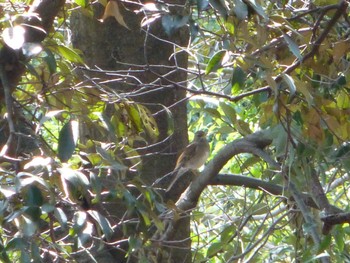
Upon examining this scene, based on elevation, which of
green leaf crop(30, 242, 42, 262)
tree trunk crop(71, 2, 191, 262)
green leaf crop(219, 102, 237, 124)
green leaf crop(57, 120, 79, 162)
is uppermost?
→ tree trunk crop(71, 2, 191, 262)

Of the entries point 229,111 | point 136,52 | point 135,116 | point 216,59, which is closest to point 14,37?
point 216,59

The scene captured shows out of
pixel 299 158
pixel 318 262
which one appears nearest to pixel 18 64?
pixel 299 158

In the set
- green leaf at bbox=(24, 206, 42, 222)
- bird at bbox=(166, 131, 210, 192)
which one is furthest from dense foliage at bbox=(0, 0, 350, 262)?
bird at bbox=(166, 131, 210, 192)

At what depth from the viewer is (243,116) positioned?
3611mm

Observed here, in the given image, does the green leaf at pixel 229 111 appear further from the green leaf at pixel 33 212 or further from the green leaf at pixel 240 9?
the green leaf at pixel 33 212

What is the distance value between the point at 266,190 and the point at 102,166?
104 centimetres

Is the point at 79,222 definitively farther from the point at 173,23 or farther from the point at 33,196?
the point at 173,23

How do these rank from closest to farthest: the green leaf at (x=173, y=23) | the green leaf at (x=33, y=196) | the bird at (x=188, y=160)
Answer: the green leaf at (x=33, y=196)
the green leaf at (x=173, y=23)
the bird at (x=188, y=160)

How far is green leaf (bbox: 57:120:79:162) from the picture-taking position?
1.56 m

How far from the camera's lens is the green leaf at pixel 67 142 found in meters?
1.56

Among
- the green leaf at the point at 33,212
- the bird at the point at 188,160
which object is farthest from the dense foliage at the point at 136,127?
the bird at the point at 188,160

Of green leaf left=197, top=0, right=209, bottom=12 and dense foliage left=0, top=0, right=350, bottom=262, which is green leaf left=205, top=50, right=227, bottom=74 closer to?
dense foliage left=0, top=0, right=350, bottom=262

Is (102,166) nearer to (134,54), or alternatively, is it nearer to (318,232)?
(318,232)

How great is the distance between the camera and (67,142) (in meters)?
1.58
